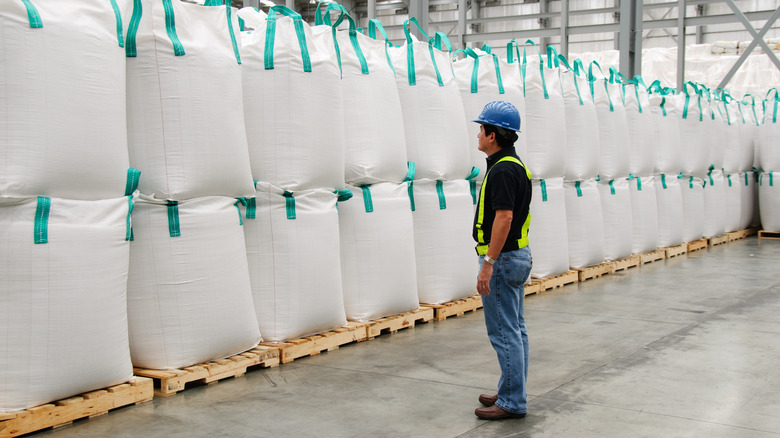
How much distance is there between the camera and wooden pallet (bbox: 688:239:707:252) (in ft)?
34.6

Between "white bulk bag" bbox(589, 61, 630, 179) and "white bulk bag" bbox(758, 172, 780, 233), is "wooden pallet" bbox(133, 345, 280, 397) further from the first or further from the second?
"white bulk bag" bbox(758, 172, 780, 233)

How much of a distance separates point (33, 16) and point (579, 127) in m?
5.50

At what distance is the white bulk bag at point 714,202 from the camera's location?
36.4 feet

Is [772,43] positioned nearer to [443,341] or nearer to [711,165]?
[711,165]

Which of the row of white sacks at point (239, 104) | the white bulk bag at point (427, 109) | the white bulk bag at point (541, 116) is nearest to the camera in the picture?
the row of white sacks at point (239, 104)

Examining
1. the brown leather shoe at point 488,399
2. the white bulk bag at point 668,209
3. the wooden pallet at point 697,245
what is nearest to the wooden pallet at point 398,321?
the brown leather shoe at point 488,399

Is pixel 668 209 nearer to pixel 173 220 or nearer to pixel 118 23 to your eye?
pixel 173 220

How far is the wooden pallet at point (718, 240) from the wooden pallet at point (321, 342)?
25.8 feet

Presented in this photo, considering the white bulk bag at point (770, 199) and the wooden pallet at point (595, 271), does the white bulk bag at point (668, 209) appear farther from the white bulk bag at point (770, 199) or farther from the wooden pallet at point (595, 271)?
the white bulk bag at point (770, 199)

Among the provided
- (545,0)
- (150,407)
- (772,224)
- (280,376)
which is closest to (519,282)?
(280,376)

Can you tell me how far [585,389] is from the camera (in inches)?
158

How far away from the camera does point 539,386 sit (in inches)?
160

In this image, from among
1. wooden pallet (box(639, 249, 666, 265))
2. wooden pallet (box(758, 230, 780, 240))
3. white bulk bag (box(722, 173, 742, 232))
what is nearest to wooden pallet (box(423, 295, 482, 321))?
wooden pallet (box(639, 249, 666, 265))

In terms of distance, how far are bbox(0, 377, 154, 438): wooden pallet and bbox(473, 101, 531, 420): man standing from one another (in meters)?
1.63
